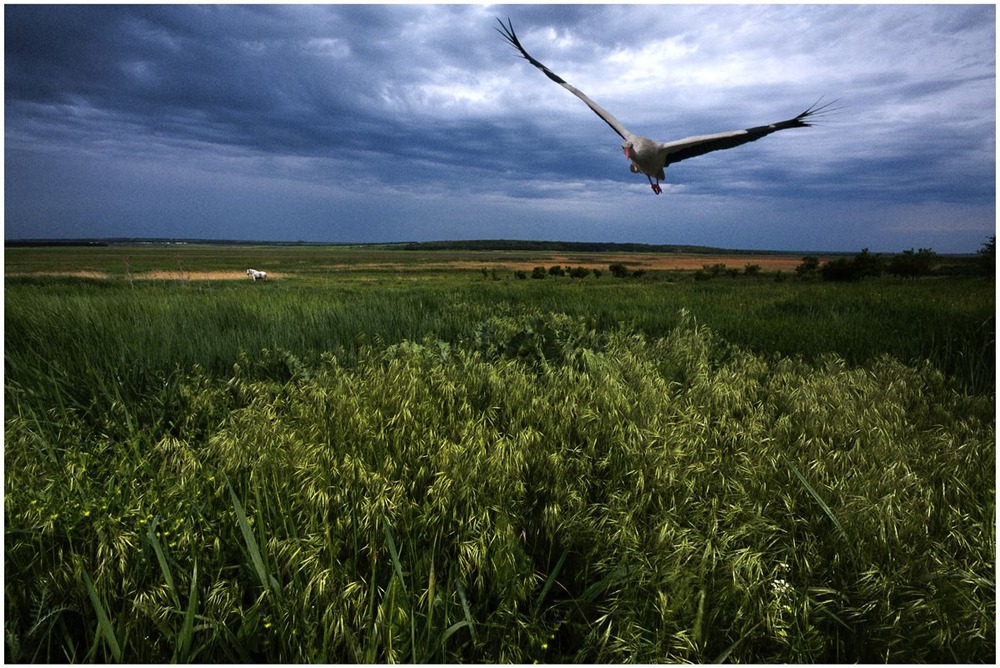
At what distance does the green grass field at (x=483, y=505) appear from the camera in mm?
1485

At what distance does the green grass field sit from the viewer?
1485 millimetres

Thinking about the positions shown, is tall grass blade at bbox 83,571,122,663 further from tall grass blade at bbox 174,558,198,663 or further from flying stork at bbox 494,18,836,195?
flying stork at bbox 494,18,836,195

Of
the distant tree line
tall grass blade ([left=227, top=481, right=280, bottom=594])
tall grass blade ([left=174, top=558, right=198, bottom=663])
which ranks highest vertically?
the distant tree line

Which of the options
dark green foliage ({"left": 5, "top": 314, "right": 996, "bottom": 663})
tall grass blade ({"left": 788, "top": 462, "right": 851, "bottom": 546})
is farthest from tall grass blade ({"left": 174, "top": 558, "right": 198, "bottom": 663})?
tall grass blade ({"left": 788, "top": 462, "right": 851, "bottom": 546})

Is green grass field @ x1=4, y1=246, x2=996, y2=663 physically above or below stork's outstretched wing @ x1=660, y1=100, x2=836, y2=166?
below

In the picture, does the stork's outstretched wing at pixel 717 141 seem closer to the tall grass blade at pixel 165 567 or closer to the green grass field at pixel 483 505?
the green grass field at pixel 483 505

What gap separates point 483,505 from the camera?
1901mm

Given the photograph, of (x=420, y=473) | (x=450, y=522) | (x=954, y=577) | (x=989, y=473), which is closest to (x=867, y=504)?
(x=954, y=577)

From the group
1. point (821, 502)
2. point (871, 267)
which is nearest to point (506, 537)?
point (821, 502)

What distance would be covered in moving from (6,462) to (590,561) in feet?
8.80

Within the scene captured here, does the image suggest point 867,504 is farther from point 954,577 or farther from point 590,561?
point 590,561

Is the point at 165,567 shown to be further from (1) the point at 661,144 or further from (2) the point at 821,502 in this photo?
(1) the point at 661,144

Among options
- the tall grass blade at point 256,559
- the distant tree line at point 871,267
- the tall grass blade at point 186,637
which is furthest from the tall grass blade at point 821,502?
the distant tree line at point 871,267

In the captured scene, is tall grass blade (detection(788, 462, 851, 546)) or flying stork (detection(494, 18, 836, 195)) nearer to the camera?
tall grass blade (detection(788, 462, 851, 546))
